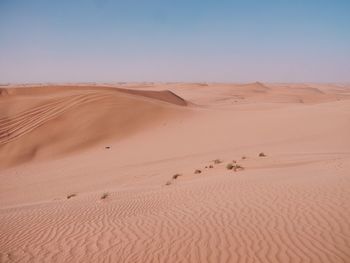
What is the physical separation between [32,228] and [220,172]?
20.1ft

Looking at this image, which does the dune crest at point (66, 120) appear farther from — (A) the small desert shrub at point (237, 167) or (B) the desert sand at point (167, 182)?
(A) the small desert shrub at point (237, 167)

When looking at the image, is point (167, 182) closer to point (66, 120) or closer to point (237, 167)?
point (237, 167)

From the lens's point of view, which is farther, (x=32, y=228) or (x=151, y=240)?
(x=32, y=228)

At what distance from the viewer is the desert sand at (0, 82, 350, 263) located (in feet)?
17.0

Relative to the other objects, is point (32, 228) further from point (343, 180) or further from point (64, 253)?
point (343, 180)

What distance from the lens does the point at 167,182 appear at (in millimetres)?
10594

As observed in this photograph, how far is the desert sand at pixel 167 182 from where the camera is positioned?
5.17m

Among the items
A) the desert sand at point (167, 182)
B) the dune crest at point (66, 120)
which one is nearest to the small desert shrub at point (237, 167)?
the desert sand at point (167, 182)

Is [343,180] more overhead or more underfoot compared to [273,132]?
more overhead

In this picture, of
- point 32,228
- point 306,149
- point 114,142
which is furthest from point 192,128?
point 32,228

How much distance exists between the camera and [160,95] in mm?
35562

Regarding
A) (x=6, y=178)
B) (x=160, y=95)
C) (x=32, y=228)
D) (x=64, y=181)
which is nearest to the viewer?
(x=32, y=228)

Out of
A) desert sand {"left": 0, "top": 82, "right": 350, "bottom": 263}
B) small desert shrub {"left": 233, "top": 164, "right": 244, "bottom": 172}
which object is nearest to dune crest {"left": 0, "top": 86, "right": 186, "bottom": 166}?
desert sand {"left": 0, "top": 82, "right": 350, "bottom": 263}

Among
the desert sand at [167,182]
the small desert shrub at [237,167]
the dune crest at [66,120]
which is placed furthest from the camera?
the dune crest at [66,120]
